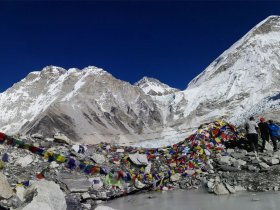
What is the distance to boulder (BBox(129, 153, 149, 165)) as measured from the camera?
1273 cm

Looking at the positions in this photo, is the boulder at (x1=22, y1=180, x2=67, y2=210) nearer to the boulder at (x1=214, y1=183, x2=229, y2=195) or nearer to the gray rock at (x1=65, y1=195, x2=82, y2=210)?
the gray rock at (x1=65, y1=195, x2=82, y2=210)

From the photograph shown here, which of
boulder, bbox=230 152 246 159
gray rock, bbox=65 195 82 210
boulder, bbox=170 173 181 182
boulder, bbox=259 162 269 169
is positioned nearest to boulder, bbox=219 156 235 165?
boulder, bbox=230 152 246 159

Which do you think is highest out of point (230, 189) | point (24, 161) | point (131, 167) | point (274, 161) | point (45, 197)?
point (24, 161)

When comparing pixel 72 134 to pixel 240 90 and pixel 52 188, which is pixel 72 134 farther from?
pixel 52 188

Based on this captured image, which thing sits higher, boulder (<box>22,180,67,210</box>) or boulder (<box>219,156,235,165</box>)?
boulder (<box>219,156,235,165</box>)

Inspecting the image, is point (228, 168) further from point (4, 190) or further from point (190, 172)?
point (4, 190)

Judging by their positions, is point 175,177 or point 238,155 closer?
point 175,177

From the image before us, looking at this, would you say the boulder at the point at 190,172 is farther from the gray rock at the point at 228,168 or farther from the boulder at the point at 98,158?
the boulder at the point at 98,158

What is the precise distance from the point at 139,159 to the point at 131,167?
0.38 m

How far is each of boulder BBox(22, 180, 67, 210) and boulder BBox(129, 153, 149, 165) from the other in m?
4.82

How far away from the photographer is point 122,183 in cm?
1164

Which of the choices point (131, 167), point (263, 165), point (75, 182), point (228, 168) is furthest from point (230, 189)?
point (75, 182)

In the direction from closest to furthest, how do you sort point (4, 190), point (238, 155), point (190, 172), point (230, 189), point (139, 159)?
point (4, 190) < point (230, 189) < point (190, 172) < point (238, 155) < point (139, 159)

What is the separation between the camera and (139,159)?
1288 cm
